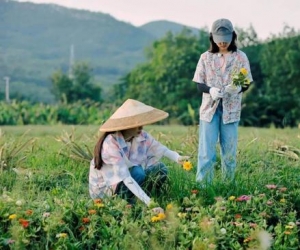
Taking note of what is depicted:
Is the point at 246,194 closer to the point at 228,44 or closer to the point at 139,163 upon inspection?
the point at 139,163

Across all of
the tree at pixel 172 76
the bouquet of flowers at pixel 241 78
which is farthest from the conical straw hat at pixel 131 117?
the tree at pixel 172 76

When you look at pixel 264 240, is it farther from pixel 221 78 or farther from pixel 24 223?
pixel 221 78

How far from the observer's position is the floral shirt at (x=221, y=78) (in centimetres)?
683

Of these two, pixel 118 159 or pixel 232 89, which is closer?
pixel 118 159

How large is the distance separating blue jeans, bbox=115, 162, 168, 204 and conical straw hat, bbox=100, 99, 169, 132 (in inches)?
14.0

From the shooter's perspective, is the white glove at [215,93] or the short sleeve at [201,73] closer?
the white glove at [215,93]

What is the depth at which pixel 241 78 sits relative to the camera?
21.5ft

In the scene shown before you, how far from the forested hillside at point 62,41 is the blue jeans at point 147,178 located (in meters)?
60.9

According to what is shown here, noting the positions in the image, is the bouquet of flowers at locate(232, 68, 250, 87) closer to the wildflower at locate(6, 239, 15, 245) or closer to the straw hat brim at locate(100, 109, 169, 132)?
the straw hat brim at locate(100, 109, 169, 132)

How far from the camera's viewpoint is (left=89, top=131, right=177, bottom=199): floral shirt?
5.78 metres

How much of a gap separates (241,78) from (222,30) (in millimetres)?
449

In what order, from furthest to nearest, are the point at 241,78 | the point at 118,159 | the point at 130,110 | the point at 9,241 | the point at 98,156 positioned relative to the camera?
1. the point at 241,78
2. the point at 130,110
3. the point at 98,156
4. the point at 118,159
5. the point at 9,241

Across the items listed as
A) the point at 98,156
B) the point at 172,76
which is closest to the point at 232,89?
the point at 98,156

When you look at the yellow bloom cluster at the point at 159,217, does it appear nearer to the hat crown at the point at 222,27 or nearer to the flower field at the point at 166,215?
the flower field at the point at 166,215
